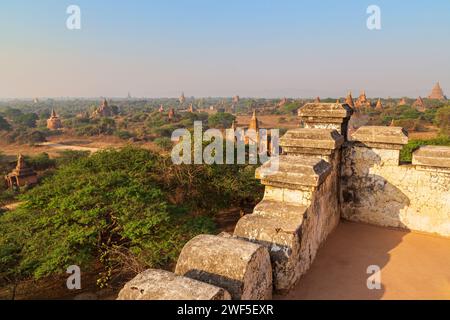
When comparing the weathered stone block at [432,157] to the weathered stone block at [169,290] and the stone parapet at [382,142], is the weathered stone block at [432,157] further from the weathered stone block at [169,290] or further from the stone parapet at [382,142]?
the weathered stone block at [169,290]

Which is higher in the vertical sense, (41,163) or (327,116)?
(327,116)

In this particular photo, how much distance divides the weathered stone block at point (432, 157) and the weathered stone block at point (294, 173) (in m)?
1.25

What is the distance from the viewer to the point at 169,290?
1.85 m

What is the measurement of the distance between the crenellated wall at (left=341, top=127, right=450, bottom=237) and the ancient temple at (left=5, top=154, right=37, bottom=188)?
24.6 metres

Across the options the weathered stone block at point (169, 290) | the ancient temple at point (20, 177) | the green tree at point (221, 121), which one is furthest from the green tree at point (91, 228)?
the green tree at point (221, 121)

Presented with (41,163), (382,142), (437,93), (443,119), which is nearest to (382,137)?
(382,142)

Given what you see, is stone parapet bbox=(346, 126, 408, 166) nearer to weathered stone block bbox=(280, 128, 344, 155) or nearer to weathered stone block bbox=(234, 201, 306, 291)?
weathered stone block bbox=(280, 128, 344, 155)

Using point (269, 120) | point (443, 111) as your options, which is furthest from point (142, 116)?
point (443, 111)

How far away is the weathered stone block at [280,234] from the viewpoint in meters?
2.58

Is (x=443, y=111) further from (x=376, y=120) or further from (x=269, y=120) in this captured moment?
(x=269, y=120)

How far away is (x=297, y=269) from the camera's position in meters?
2.74

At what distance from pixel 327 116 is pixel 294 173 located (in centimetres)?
142

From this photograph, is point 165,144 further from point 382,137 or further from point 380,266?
point 380,266
